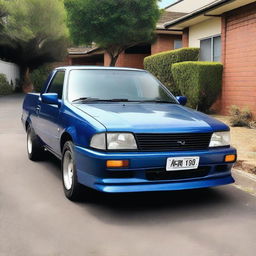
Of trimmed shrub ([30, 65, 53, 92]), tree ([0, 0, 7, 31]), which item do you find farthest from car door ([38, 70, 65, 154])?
trimmed shrub ([30, 65, 53, 92])

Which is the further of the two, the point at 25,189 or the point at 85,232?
the point at 25,189

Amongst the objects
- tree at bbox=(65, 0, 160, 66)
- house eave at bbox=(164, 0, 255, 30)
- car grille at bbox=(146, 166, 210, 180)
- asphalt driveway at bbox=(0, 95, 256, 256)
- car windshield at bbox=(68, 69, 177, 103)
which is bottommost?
asphalt driveway at bbox=(0, 95, 256, 256)

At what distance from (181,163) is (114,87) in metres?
1.82

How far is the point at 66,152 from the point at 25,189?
84 cm

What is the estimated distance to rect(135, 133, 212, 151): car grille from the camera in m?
4.46

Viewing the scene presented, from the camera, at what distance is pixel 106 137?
14.5 feet

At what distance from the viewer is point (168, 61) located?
17.4 metres

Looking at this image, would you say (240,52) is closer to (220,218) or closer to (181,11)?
(220,218)

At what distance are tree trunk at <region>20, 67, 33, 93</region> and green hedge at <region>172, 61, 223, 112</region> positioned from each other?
2912 cm

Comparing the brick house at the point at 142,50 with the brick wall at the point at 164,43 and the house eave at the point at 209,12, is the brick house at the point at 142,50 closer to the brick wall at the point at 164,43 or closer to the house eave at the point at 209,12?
the brick wall at the point at 164,43

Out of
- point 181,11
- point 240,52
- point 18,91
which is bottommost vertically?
point 18,91

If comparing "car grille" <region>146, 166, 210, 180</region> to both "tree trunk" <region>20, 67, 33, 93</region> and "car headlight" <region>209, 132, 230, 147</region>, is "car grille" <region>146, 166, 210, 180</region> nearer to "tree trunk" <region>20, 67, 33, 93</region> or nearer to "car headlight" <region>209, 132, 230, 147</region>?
"car headlight" <region>209, 132, 230, 147</region>

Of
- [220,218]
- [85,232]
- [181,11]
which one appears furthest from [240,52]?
[181,11]

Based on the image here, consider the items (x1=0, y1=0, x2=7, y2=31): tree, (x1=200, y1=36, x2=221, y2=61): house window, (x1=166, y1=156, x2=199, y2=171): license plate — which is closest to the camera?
(x1=166, y1=156, x2=199, y2=171): license plate
